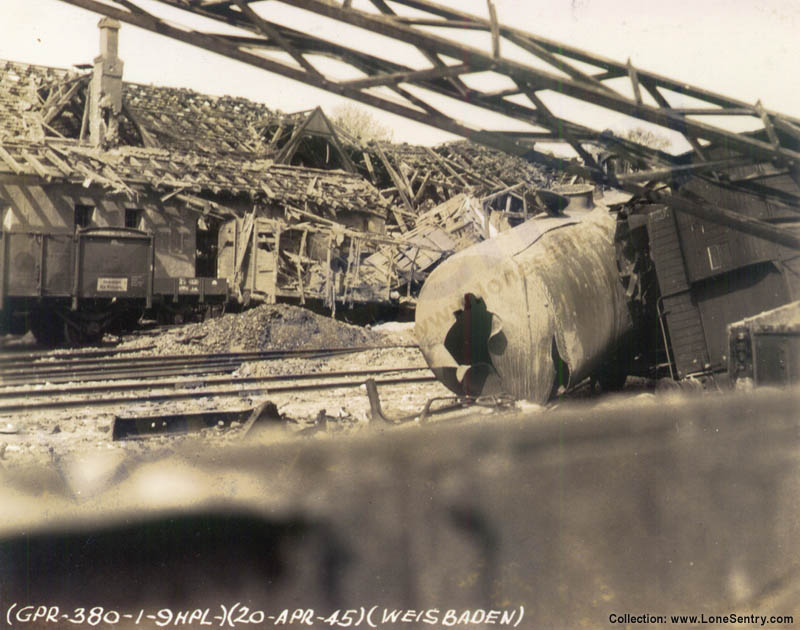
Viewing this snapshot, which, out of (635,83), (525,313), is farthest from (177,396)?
(635,83)

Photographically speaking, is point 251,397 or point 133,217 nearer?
point 251,397

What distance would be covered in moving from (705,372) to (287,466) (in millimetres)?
6122

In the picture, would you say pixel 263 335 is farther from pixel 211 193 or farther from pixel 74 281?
pixel 211 193

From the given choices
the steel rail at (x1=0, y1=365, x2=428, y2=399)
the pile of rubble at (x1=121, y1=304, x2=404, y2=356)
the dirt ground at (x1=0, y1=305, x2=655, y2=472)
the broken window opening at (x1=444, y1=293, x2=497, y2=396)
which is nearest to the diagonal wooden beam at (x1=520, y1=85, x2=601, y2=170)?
the broken window opening at (x1=444, y1=293, x2=497, y2=396)

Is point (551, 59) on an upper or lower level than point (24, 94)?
lower

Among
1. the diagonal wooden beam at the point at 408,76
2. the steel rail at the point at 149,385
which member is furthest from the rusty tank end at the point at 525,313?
the steel rail at the point at 149,385

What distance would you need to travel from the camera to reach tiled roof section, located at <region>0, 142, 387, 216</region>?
18.6m

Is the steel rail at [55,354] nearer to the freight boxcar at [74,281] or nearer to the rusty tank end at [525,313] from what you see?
the freight boxcar at [74,281]

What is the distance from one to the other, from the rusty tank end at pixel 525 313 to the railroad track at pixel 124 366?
5621 millimetres

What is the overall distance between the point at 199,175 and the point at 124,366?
9.02 m

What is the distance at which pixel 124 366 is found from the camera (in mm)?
12828

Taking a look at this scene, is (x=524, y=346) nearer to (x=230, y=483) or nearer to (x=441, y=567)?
(x=441, y=567)

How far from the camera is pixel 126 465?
2250 millimetres

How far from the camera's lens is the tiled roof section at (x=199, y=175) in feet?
60.9
